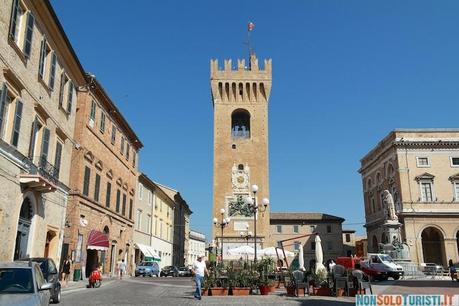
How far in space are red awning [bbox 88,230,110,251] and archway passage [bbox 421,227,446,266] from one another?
111 feet

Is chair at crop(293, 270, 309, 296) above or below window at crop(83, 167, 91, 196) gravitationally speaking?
below

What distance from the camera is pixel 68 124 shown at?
21953 millimetres

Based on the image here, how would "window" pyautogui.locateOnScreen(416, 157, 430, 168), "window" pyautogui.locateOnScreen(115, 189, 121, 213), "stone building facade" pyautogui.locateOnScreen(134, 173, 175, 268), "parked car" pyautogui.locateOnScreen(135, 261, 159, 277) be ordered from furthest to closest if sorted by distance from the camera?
1. "window" pyautogui.locateOnScreen(416, 157, 430, 168)
2. "stone building facade" pyautogui.locateOnScreen(134, 173, 175, 268)
3. "parked car" pyautogui.locateOnScreen(135, 261, 159, 277)
4. "window" pyautogui.locateOnScreen(115, 189, 121, 213)

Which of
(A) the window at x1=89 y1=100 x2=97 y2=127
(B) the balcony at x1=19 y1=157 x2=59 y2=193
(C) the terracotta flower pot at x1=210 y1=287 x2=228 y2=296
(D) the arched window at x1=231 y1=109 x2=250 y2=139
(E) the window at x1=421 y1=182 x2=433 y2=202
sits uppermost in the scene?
(D) the arched window at x1=231 y1=109 x2=250 y2=139

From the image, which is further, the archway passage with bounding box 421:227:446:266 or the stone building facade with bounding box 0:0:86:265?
the archway passage with bounding box 421:227:446:266

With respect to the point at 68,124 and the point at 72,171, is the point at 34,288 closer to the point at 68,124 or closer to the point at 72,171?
the point at 68,124

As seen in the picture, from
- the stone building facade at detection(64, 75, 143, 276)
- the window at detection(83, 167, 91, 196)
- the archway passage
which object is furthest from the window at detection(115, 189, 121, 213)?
the archway passage

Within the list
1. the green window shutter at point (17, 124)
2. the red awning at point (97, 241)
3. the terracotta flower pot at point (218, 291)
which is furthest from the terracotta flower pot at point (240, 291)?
the red awning at point (97, 241)

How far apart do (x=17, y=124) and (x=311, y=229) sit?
191 feet

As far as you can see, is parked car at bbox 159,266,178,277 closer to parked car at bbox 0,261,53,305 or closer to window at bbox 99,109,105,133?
window at bbox 99,109,105,133

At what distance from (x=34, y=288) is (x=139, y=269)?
104 ft

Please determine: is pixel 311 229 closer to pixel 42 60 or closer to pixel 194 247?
pixel 194 247

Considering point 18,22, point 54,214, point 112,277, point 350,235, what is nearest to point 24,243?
point 54,214

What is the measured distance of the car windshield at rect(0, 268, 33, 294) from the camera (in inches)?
293
